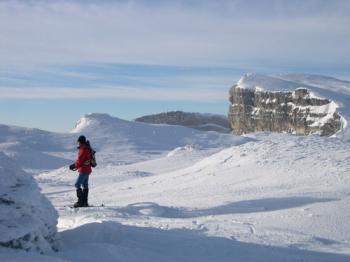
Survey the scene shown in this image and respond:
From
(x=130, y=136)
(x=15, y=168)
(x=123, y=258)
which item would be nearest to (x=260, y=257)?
(x=123, y=258)

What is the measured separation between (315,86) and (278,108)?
187 inches

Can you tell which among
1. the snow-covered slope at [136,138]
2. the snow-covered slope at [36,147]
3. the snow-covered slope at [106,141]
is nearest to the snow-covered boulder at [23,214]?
the snow-covered slope at [36,147]

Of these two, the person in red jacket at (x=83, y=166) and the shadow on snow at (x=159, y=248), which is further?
the person in red jacket at (x=83, y=166)

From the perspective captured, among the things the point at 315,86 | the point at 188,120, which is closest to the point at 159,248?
the point at 315,86

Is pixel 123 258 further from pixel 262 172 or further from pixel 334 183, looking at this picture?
pixel 262 172

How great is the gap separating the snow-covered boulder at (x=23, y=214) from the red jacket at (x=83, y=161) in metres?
4.68

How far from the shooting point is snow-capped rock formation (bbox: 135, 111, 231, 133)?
2817 inches

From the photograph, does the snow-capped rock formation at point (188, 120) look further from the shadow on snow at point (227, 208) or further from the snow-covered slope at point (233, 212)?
the shadow on snow at point (227, 208)

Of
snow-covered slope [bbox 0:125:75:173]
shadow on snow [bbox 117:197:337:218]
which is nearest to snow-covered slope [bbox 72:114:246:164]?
snow-covered slope [bbox 0:125:75:173]

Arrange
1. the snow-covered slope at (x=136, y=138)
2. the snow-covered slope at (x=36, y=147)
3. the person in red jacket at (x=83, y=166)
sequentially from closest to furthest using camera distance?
1. the person in red jacket at (x=83, y=166)
2. the snow-covered slope at (x=36, y=147)
3. the snow-covered slope at (x=136, y=138)

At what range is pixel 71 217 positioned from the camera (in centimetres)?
1023

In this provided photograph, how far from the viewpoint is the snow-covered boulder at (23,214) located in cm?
599

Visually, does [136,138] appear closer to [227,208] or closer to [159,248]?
[227,208]

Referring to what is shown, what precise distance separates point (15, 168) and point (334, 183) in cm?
819
